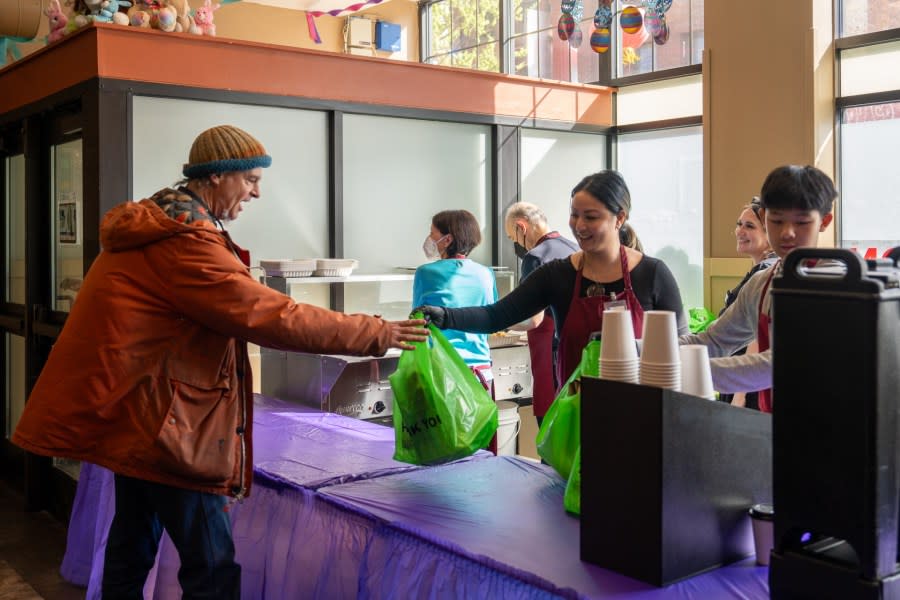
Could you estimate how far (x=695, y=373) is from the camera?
1571 mm

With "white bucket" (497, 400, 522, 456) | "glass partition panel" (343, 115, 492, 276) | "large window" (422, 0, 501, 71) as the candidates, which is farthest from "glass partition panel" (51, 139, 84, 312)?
"large window" (422, 0, 501, 71)

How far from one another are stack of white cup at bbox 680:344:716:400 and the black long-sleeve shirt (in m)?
0.87

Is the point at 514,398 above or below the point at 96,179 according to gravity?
below

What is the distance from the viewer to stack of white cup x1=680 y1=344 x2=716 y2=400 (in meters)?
1.57

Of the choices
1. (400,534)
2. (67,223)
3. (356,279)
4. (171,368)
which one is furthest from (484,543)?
(67,223)

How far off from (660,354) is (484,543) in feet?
1.70

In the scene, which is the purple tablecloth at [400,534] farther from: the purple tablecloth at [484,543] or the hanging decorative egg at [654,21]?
the hanging decorative egg at [654,21]

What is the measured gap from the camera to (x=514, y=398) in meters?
4.96

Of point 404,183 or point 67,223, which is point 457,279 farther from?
point 67,223

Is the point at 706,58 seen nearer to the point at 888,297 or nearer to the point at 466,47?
the point at 466,47

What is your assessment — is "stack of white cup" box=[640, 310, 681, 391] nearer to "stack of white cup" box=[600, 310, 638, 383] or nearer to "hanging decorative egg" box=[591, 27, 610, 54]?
"stack of white cup" box=[600, 310, 638, 383]

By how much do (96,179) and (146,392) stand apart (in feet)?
7.78

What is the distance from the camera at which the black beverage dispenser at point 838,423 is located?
109cm

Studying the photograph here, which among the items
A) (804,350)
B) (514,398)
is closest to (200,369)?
(804,350)
